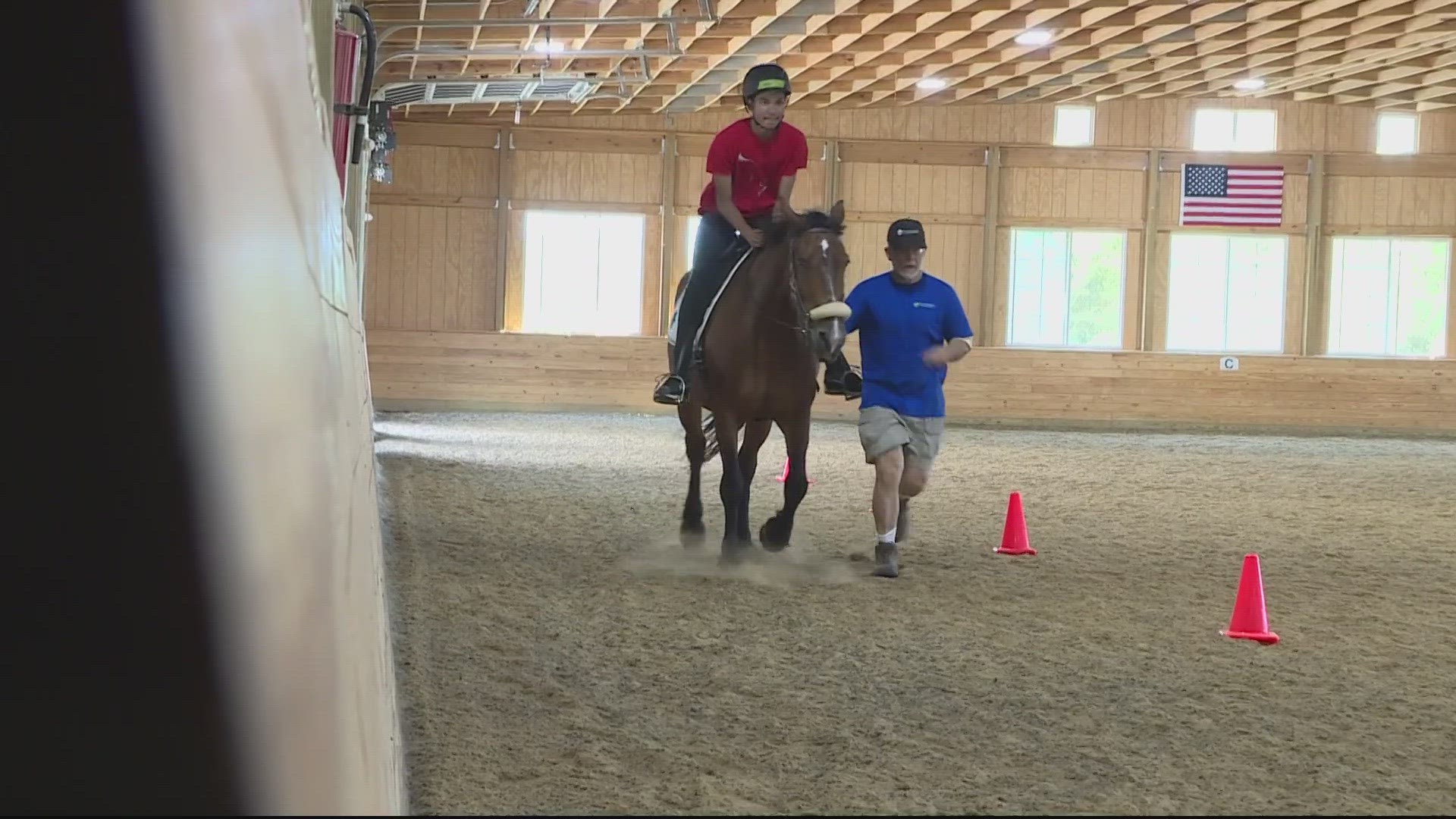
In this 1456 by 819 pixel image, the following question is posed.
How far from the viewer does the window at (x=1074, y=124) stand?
23766mm

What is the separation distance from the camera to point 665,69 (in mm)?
19625

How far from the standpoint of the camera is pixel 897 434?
7.54 meters

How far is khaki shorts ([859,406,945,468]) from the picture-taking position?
7.54 m

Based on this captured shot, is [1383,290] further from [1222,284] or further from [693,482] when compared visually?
[693,482]

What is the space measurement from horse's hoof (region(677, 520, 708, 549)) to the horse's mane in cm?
171

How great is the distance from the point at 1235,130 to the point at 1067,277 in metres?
3.47

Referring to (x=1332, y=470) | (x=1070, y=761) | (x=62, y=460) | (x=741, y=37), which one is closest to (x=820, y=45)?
(x=741, y=37)

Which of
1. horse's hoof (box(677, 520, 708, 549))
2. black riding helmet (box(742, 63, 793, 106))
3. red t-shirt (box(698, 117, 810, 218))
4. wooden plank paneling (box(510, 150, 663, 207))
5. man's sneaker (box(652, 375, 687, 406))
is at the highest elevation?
wooden plank paneling (box(510, 150, 663, 207))

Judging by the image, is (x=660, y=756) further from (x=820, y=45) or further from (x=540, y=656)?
(x=820, y=45)

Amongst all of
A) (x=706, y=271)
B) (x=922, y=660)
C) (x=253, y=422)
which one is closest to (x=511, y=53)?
(x=706, y=271)

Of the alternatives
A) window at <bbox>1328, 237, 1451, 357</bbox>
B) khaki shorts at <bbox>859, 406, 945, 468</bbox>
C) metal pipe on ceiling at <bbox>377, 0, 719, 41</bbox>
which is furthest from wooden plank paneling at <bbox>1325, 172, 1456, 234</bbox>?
khaki shorts at <bbox>859, 406, 945, 468</bbox>

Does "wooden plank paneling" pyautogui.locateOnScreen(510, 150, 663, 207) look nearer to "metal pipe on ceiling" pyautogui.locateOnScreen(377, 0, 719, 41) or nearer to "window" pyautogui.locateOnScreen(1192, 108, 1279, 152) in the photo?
"window" pyautogui.locateOnScreen(1192, 108, 1279, 152)

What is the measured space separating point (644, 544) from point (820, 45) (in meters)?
11.3

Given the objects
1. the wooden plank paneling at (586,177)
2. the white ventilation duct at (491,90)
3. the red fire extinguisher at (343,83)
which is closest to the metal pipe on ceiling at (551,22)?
the white ventilation duct at (491,90)
